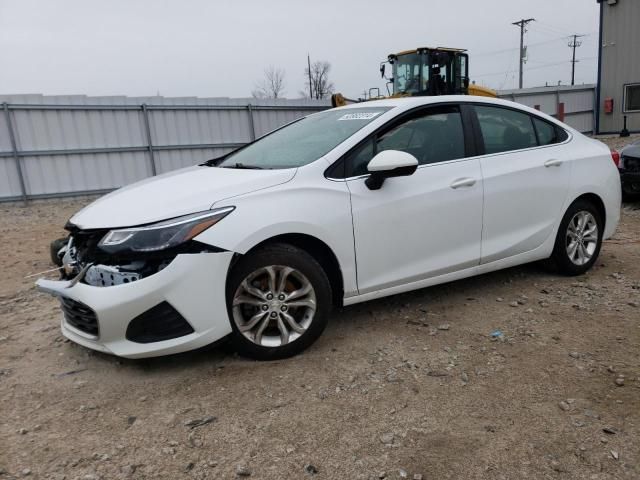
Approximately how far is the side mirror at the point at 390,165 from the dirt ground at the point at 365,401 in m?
1.05

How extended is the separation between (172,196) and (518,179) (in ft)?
8.33

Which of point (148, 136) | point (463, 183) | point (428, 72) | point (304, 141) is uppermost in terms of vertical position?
point (428, 72)

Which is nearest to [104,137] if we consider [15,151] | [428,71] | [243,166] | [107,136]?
[107,136]

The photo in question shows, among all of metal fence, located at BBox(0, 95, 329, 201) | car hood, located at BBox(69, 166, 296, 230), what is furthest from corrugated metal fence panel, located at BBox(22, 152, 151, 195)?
car hood, located at BBox(69, 166, 296, 230)

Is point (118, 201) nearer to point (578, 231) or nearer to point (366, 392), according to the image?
point (366, 392)

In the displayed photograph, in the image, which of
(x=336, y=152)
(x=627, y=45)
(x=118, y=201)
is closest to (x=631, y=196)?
(x=336, y=152)

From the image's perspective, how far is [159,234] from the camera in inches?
104

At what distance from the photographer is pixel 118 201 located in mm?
3105

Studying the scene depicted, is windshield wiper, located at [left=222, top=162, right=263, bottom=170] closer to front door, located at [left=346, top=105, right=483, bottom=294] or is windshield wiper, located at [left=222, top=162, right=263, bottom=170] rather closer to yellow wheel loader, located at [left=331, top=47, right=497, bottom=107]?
front door, located at [left=346, top=105, right=483, bottom=294]

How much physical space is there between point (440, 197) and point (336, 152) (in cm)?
80

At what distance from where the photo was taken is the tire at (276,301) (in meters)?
2.81

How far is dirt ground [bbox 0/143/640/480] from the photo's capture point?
→ 2139 millimetres

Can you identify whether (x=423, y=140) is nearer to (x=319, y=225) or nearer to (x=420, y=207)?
(x=420, y=207)

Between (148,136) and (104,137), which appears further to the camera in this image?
(148,136)
